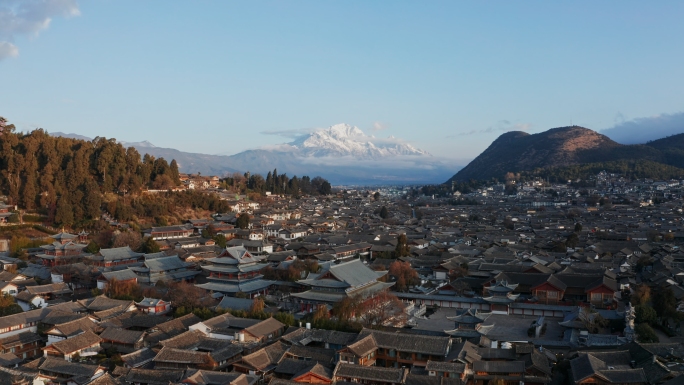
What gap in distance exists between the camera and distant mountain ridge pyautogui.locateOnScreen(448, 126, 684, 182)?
334 ft

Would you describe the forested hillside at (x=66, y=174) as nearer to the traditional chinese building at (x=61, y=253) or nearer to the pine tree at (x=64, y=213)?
the pine tree at (x=64, y=213)

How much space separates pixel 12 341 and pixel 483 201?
70413mm

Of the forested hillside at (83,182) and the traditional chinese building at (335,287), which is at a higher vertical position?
the forested hillside at (83,182)

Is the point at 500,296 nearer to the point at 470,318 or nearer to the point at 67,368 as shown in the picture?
the point at 470,318

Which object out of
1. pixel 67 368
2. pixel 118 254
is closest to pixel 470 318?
pixel 67 368

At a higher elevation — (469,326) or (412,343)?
(412,343)

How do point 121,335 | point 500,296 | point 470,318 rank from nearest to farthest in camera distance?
point 121,335 → point 470,318 → point 500,296

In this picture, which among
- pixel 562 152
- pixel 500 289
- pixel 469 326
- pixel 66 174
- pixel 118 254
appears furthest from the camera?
pixel 562 152

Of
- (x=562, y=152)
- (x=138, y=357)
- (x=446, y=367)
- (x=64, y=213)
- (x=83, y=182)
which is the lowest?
(x=138, y=357)

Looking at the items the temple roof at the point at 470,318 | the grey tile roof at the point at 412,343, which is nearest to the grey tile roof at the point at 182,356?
the grey tile roof at the point at 412,343

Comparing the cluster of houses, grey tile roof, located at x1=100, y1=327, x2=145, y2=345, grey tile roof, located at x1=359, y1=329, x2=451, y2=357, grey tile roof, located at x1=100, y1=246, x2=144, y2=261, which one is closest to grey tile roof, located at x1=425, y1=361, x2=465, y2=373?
the cluster of houses

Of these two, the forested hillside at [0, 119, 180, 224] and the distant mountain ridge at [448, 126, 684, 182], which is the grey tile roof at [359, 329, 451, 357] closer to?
the forested hillside at [0, 119, 180, 224]

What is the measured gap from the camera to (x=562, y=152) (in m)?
112

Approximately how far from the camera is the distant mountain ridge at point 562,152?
10169cm
